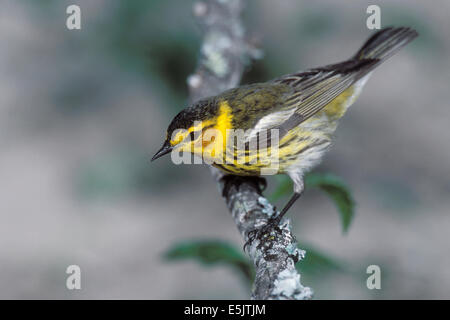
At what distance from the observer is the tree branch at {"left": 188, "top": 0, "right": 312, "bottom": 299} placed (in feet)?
7.07

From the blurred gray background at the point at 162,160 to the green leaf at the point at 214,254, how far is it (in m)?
1.86

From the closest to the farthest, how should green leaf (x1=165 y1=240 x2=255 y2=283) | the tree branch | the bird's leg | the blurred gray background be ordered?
the tree branch, the bird's leg, green leaf (x1=165 y1=240 x2=255 y2=283), the blurred gray background

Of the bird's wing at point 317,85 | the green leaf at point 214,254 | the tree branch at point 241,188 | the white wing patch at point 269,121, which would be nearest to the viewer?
the tree branch at point 241,188

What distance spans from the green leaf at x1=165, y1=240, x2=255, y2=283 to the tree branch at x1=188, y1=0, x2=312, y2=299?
13 cm

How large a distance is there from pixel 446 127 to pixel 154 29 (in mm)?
3441

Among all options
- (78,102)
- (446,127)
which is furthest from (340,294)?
(78,102)

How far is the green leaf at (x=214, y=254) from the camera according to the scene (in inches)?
111

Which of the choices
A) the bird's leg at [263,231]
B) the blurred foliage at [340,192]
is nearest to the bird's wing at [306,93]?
the blurred foliage at [340,192]

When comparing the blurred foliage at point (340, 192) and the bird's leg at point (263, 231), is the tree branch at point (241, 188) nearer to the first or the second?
the bird's leg at point (263, 231)

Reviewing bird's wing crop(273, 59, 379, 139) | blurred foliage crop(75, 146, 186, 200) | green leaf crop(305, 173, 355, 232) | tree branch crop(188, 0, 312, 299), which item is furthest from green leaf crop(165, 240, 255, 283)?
blurred foliage crop(75, 146, 186, 200)

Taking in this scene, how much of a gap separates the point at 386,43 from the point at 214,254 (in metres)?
2.28

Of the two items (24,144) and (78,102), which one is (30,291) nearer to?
(24,144)

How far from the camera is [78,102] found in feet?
19.5

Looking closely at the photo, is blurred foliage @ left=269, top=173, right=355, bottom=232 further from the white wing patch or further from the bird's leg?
the white wing patch
